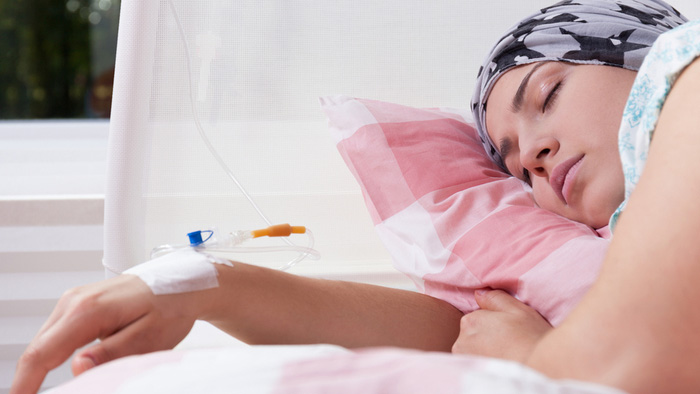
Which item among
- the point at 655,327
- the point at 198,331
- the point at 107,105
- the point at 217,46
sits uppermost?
the point at 217,46

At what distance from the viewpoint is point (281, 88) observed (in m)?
1.14

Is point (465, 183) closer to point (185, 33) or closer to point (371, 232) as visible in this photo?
point (371, 232)

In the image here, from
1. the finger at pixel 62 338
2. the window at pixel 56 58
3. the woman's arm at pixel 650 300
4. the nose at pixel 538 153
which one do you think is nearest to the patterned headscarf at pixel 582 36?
the nose at pixel 538 153

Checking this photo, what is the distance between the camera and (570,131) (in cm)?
86

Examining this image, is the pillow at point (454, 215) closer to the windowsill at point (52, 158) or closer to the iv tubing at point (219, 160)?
the iv tubing at point (219, 160)

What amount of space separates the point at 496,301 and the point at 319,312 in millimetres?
210

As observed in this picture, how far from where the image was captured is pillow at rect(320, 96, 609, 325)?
778 millimetres

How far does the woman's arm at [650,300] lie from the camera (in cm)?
45

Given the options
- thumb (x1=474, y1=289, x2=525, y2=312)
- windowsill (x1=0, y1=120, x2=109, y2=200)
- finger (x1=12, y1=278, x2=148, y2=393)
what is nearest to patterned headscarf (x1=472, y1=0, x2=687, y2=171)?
thumb (x1=474, y1=289, x2=525, y2=312)

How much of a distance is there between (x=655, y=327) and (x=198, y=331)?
2.16 feet

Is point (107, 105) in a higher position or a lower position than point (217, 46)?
lower

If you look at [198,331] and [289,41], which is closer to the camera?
[198,331]

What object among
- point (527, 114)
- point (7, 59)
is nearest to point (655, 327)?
point (527, 114)

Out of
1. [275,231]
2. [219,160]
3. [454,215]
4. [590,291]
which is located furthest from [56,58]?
[590,291]
